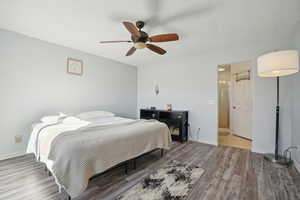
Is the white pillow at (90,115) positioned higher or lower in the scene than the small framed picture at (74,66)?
lower

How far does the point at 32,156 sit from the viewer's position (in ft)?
8.98

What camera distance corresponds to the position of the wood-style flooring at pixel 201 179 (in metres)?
1.64

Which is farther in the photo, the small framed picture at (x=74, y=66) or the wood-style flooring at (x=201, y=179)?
the small framed picture at (x=74, y=66)

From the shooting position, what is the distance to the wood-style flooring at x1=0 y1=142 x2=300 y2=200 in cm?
164

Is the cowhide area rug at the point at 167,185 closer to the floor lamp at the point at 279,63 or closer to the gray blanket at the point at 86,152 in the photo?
the gray blanket at the point at 86,152

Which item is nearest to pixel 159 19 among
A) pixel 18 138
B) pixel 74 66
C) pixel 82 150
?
pixel 82 150

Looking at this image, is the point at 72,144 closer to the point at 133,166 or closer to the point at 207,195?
the point at 133,166

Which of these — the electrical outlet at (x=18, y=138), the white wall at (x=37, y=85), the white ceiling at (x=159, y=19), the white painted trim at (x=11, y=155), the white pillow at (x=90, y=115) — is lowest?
the white painted trim at (x=11, y=155)

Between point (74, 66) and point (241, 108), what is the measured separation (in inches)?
205

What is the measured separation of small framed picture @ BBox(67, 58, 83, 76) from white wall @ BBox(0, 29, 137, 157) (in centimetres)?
10

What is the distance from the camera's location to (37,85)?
291 cm

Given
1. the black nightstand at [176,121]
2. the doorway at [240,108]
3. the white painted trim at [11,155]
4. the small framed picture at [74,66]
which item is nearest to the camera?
the white painted trim at [11,155]

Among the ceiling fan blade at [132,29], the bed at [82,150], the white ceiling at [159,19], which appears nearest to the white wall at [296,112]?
the white ceiling at [159,19]

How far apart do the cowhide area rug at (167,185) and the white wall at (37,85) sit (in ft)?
8.60
